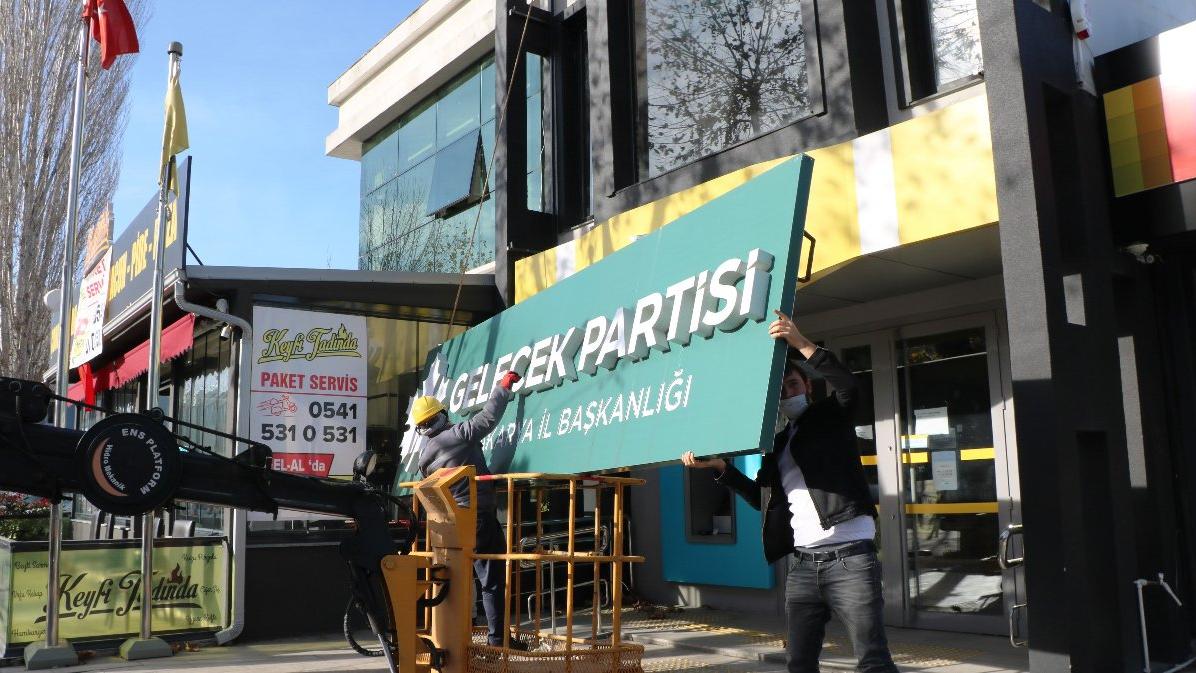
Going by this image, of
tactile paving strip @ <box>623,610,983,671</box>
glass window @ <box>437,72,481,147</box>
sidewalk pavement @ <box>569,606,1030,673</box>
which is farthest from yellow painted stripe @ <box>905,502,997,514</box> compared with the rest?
glass window @ <box>437,72,481,147</box>

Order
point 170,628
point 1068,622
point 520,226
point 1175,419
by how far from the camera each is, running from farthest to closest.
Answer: point 520,226 < point 170,628 < point 1175,419 < point 1068,622

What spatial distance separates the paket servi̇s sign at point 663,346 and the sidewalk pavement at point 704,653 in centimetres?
195

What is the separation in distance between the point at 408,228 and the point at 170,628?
8.92 m

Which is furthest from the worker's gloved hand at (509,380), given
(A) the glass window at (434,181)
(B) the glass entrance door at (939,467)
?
(A) the glass window at (434,181)

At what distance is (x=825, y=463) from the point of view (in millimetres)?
4160

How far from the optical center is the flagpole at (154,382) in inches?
329

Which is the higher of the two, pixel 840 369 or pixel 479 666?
pixel 840 369

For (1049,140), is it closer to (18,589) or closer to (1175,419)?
(1175,419)

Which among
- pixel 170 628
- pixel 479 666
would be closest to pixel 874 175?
pixel 479 666

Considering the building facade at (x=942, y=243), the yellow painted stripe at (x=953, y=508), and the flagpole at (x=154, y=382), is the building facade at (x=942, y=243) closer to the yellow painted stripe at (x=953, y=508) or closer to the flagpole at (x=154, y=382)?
the yellow painted stripe at (x=953, y=508)

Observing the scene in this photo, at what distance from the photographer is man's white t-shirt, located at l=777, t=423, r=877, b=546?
159 inches

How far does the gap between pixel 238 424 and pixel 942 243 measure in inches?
243

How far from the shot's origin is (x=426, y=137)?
15.9m

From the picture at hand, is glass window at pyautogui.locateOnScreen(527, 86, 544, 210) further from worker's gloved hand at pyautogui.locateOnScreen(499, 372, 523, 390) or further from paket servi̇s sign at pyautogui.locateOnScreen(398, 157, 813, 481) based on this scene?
worker's gloved hand at pyautogui.locateOnScreen(499, 372, 523, 390)
